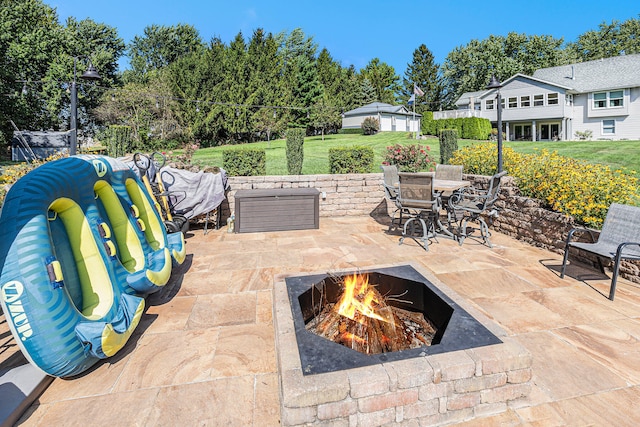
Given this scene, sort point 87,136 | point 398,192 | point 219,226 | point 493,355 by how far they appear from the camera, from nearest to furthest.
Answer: point 493,355 → point 398,192 → point 219,226 → point 87,136

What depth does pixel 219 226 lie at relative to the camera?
6473 millimetres

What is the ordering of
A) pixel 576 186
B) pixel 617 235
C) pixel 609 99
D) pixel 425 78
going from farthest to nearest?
pixel 425 78 → pixel 609 99 → pixel 576 186 → pixel 617 235

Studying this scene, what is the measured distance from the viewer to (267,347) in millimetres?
2512

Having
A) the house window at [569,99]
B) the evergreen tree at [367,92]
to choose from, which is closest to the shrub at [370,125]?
the house window at [569,99]

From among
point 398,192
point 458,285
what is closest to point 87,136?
point 398,192

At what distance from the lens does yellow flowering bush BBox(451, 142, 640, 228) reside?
4141 mm

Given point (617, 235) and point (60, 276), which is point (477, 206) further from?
point (60, 276)

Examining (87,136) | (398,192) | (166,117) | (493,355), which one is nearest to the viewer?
(493,355)

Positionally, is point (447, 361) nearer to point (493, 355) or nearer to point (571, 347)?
point (493, 355)

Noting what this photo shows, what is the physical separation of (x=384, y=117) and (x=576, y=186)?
29.3 m

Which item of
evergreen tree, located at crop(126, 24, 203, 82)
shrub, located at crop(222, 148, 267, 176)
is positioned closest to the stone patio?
shrub, located at crop(222, 148, 267, 176)

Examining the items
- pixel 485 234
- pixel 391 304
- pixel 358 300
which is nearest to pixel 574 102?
pixel 485 234

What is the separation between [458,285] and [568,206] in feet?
6.53

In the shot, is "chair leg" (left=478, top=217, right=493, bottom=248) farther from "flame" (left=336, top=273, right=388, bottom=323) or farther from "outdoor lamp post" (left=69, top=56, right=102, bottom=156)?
"outdoor lamp post" (left=69, top=56, right=102, bottom=156)
